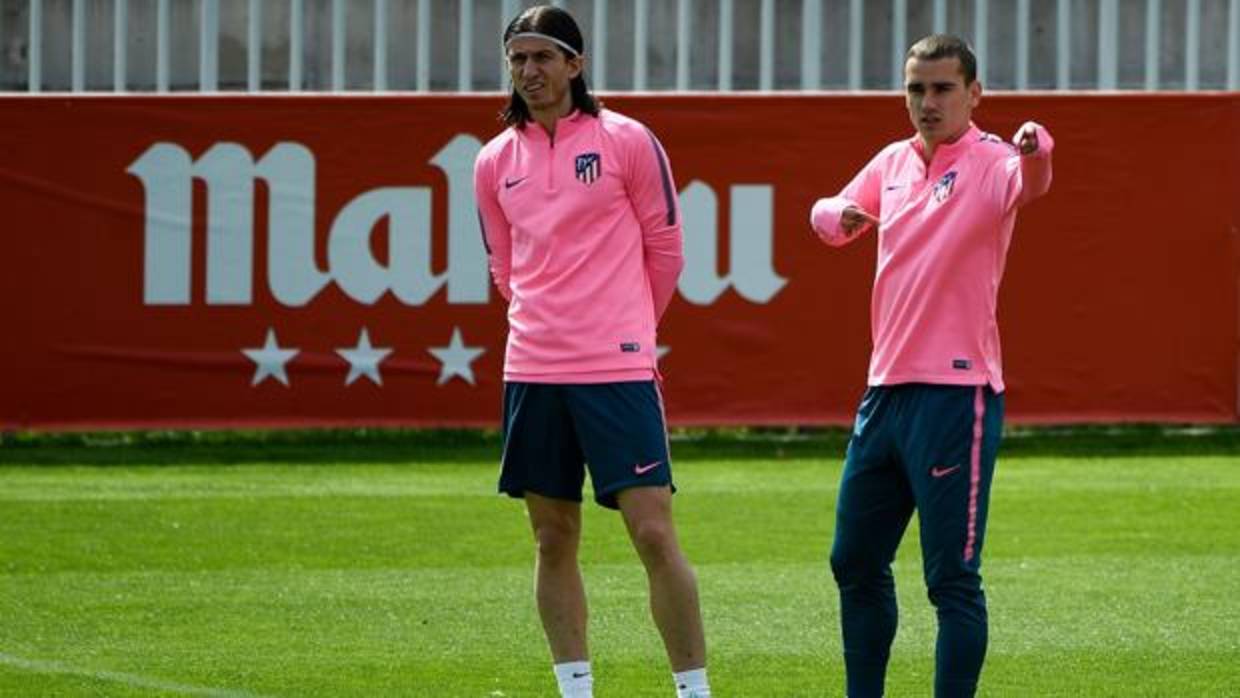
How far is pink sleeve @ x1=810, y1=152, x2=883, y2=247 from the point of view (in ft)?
23.6

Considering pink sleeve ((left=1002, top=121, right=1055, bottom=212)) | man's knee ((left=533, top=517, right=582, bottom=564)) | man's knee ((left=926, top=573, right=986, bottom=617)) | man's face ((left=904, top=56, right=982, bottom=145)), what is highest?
man's face ((left=904, top=56, right=982, bottom=145))

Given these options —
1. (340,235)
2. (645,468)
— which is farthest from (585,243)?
(340,235)

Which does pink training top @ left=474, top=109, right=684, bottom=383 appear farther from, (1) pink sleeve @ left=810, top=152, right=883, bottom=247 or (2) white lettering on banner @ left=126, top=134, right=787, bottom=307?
(2) white lettering on banner @ left=126, top=134, right=787, bottom=307

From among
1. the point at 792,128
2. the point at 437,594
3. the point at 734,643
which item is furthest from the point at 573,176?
the point at 792,128

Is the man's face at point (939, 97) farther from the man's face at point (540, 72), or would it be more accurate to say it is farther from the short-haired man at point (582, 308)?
the man's face at point (540, 72)

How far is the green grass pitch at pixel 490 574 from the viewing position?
8.86m

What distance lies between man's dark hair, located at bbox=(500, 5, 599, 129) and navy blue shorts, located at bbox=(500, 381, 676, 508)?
0.72m

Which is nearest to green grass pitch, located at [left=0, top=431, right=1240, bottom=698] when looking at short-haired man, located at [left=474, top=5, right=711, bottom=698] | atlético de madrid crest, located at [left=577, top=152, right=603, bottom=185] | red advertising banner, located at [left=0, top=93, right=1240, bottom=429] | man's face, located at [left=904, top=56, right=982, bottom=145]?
red advertising banner, located at [left=0, top=93, right=1240, bottom=429]

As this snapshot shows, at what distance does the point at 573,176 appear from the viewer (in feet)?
23.7

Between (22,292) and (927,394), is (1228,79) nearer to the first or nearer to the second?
(22,292)

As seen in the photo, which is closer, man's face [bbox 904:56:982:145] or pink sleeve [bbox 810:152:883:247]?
man's face [bbox 904:56:982:145]

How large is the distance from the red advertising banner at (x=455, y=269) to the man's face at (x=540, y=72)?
9.62m

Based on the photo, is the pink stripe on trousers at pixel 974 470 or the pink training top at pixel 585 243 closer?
the pink stripe on trousers at pixel 974 470

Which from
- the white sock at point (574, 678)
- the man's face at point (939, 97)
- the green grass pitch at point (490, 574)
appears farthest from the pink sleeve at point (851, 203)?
the green grass pitch at point (490, 574)
